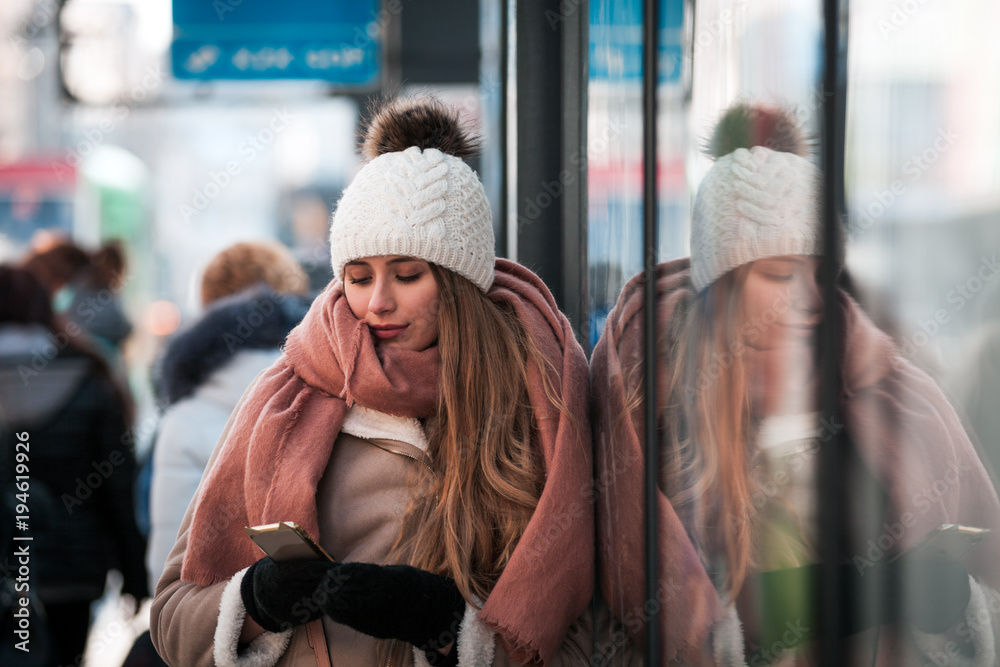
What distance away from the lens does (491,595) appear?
1472mm

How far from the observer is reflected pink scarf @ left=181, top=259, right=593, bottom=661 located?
148cm

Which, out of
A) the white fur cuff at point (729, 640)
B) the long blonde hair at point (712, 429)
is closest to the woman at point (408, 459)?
the long blonde hair at point (712, 429)

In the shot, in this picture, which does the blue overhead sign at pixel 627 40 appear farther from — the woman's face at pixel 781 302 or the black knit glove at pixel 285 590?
the black knit glove at pixel 285 590

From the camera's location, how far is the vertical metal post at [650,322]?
1383mm

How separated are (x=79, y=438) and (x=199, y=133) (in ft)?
25.4

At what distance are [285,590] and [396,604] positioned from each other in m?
0.19

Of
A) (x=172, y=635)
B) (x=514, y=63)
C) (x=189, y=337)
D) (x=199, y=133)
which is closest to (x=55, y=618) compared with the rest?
(x=189, y=337)

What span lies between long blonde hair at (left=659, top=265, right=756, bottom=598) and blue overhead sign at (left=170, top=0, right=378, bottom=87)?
8.20 ft

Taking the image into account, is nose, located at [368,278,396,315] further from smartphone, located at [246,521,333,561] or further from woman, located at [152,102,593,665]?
smartphone, located at [246,521,333,561]

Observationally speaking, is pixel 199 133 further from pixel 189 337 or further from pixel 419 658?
pixel 419 658

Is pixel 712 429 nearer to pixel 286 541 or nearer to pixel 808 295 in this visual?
pixel 808 295

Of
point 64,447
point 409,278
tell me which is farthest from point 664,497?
point 64,447

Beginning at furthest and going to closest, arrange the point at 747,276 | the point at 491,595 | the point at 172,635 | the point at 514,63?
the point at 514,63, the point at 172,635, the point at 491,595, the point at 747,276

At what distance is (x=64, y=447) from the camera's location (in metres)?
2.61
